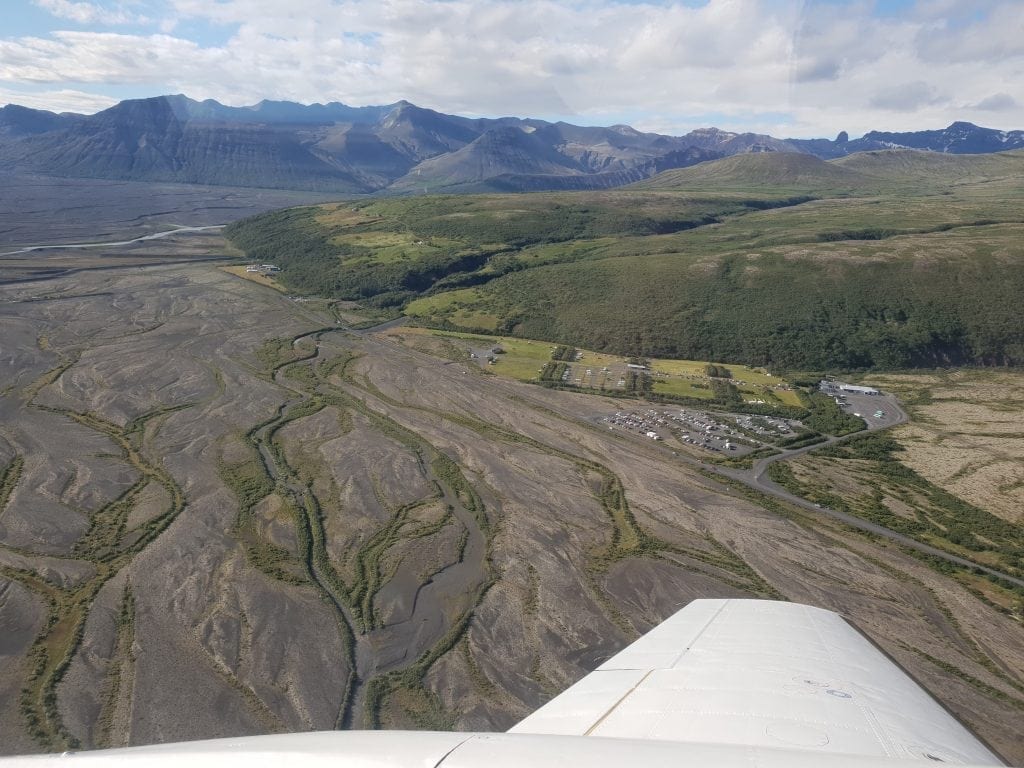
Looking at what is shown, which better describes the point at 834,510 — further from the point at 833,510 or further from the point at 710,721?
the point at 710,721

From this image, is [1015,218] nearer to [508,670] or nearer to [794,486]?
[794,486]

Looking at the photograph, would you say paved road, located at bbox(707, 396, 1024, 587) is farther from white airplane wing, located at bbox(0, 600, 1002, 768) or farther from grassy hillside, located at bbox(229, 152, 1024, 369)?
white airplane wing, located at bbox(0, 600, 1002, 768)

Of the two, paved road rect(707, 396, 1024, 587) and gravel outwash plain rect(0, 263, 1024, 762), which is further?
paved road rect(707, 396, 1024, 587)

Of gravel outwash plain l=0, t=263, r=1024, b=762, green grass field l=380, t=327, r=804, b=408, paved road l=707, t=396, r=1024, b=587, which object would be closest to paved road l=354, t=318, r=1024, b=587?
paved road l=707, t=396, r=1024, b=587

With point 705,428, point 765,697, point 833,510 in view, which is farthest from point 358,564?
point 705,428

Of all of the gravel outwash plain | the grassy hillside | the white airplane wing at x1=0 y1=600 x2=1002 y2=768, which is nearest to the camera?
the white airplane wing at x1=0 y1=600 x2=1002 y2=768
